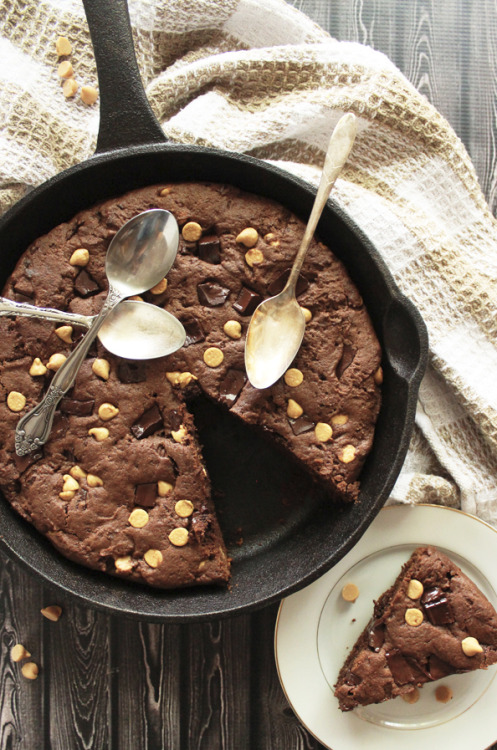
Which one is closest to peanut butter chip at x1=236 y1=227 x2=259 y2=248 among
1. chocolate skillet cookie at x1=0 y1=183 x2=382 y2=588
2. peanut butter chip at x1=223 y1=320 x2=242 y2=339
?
chocolate skillet cookie at x1=0 y1=183 x2=382 y2=588

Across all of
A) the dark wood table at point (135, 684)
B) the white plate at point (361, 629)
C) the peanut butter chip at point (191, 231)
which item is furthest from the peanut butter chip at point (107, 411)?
the white plate at point (361, 629)

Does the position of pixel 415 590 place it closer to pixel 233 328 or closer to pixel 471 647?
pixel 471 647

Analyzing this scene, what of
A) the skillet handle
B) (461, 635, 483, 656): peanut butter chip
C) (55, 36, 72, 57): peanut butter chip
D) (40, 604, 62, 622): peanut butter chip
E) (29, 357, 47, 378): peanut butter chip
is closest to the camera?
the skillet handle

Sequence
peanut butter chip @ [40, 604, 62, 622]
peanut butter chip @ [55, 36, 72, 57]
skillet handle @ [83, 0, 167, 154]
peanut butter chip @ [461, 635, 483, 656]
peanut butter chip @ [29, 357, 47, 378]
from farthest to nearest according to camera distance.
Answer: peanut butter chip @ [40, 604, 62, 622] → peanut butter chip @ [55, 36, 72, 57] → peanut butter chip @ [461, 635, 483, 656] → peanut butter chip @ [29, 357, 47, 378] → skillet handle @ [83, 0, 167, 154]

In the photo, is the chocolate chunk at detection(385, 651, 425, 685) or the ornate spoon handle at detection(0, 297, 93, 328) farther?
the chocolate chunk at detection(385, 651, 425, 685)

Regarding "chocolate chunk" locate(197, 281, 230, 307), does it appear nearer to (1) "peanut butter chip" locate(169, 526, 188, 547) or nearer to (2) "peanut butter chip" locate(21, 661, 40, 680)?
→ (1) "peanut butter chip" locate(169, 526, 188, 547)

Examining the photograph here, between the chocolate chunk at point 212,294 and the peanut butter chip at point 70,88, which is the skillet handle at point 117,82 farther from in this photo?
the chocolate chunk at point 212,294

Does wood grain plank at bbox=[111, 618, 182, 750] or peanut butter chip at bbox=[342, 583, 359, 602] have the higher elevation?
peanut butter chip at bbox=[342, 583, 359, 602]
